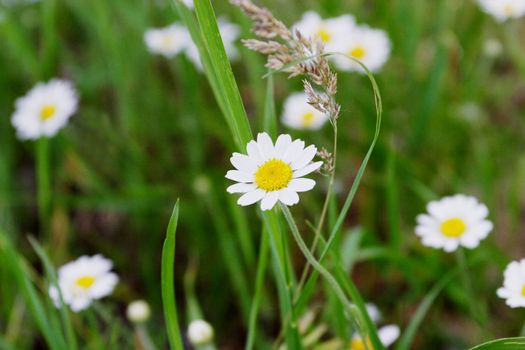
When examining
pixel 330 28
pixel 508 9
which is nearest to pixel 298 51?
pixel 330 28

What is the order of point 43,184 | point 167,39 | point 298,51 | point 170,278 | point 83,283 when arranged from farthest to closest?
point 167,39, point 43,184, point 83,283, point 170,278, point 298,51

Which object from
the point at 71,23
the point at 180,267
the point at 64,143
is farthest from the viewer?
the point at 71,23

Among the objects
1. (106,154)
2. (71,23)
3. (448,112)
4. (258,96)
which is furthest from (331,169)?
(71,23)

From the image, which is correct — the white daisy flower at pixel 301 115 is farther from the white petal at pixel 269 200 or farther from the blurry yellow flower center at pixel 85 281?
the white petal at pixel 269 200

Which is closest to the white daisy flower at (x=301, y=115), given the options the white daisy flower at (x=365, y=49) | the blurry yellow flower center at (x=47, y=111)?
the white daisy flower at (x=365, y=49)

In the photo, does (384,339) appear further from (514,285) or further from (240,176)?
(240,176)

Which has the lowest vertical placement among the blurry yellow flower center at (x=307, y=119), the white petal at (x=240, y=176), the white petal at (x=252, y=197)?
the blurry yellow flower center at (x=307, y=119)

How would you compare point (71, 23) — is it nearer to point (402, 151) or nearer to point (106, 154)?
point (106, 154)
